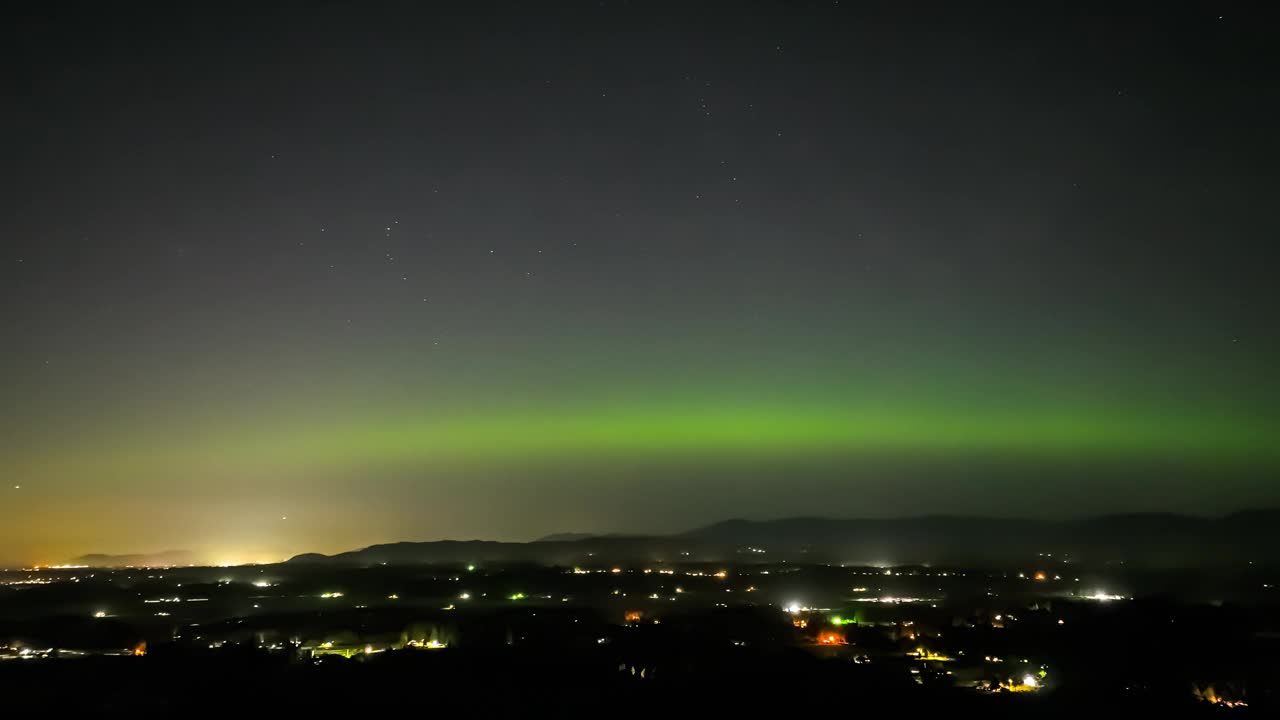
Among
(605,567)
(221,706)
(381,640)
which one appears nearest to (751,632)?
(381,640)

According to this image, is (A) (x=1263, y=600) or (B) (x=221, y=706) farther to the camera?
(A) (x=1263, y=600)

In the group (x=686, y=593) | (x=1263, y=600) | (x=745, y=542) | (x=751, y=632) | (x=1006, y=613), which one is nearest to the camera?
(x=751, y=632)

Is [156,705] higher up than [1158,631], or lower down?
higher up

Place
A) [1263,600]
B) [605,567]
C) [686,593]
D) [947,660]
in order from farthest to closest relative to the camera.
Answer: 1. [605,567]
2. [686,593]
3. [1263,600]
4. [947,660]

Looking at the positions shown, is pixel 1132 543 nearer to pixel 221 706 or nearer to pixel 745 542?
pixel 745 542

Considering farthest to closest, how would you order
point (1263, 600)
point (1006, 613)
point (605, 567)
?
point (605, 567) < point (1263, 600) < point (1006, 613)

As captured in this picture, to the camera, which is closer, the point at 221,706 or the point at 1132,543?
the point at 221,706

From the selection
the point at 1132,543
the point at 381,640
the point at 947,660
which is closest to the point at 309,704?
the point at 381,640

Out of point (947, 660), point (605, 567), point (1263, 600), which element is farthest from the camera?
point (605, 567)

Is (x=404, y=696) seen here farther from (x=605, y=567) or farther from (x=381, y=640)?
(x=605, y=567)

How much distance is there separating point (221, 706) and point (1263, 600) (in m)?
63.1

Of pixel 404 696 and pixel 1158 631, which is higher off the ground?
pixel 404 696

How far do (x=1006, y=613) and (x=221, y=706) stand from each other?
46.4 meters

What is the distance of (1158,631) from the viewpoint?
143 feet
